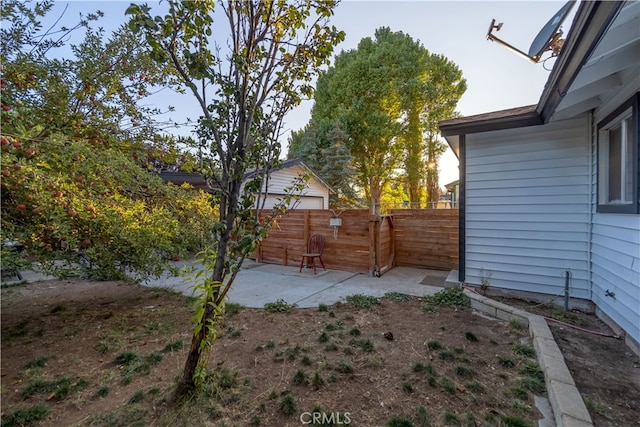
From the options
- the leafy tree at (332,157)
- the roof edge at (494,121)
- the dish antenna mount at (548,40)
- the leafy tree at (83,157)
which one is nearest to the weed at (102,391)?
the leafy tree at (83,157)

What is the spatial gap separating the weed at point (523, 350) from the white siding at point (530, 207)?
70.3 inches

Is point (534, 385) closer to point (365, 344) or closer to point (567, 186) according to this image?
point (365, 344)

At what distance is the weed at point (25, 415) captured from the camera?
1.87 metres

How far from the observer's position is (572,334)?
2.96 m

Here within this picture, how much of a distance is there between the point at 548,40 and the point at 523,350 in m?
3.55

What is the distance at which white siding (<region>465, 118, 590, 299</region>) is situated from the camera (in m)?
3.85

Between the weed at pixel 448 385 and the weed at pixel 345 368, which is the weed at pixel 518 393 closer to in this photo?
the weed at pixel 448 385

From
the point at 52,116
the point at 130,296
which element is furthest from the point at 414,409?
the point at 130,296

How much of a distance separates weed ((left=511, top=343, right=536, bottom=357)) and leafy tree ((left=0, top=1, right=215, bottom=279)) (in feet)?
11.7

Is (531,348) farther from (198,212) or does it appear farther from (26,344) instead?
(26,344)

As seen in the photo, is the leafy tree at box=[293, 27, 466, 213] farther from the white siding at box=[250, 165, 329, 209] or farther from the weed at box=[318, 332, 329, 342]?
the weed at box=[318, 332, 329, 342]

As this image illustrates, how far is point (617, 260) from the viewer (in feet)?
9.65

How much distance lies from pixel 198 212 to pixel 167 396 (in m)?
2.15

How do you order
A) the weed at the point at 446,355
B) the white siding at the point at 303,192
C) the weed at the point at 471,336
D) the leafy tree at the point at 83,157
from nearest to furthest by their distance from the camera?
the leafy tree at the point at 83,157, the weed at the point at 446,355, the weed at the point at 471,336, the white siding at the point at 303,192
